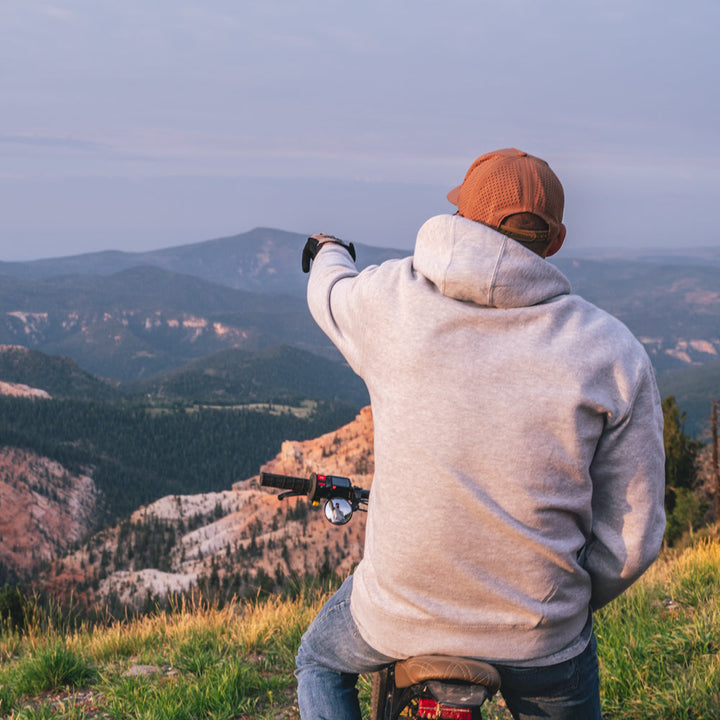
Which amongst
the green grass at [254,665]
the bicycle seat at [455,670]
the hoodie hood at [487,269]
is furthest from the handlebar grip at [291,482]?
the green grass at [254,665]

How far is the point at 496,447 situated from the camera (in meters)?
2.26

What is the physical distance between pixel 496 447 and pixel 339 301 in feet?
2.88

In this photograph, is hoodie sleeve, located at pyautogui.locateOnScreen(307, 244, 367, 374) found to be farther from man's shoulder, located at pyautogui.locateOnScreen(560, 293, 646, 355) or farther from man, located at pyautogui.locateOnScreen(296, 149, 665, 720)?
man's shoulder, located at pyautogui.locateOnScreen(560, 293, 646, 355)

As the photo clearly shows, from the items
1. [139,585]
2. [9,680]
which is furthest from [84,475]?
[9,680]

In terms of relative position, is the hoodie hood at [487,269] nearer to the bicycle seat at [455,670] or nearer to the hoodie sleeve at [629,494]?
the hoodie sleeve at [629,494]

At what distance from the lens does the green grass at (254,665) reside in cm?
473

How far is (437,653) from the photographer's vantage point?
2447 millimetres

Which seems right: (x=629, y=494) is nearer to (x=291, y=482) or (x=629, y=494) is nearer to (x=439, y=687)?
(x=439, y=687)

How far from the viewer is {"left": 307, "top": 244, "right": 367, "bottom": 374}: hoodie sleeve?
8.62ft

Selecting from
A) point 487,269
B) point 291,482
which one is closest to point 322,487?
point 291,482

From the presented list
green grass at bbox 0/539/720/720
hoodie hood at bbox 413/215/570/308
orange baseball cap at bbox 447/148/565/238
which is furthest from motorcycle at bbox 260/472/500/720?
green grass at bbox 0/539/720/720

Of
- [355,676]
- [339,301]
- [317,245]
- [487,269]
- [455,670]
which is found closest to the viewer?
[487,269]

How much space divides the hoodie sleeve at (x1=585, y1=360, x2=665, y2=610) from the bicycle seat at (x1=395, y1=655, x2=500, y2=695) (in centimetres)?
55

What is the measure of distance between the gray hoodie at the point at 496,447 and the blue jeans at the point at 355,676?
4.9 inches
